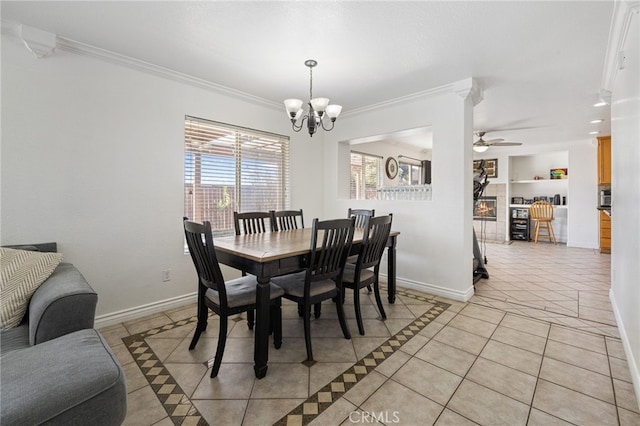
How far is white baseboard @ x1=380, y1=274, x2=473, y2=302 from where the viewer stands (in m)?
3.26

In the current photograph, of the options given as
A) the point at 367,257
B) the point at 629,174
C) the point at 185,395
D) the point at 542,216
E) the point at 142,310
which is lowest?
the point at 185,395

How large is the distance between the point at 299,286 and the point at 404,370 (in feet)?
2.96

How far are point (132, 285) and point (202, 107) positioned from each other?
1.94 metres

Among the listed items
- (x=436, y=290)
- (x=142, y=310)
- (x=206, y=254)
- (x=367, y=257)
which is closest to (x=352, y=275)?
(x=367, y=257)

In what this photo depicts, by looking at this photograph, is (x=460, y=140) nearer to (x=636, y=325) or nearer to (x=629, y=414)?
(x=636, y=325)

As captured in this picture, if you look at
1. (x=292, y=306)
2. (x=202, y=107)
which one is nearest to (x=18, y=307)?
(x=292, y=306)

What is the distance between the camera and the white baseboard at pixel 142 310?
8.45ft

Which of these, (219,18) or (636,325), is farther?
(219,18)

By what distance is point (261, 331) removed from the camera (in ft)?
6.07

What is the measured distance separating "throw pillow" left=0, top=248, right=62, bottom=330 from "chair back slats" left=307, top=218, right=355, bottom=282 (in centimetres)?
157

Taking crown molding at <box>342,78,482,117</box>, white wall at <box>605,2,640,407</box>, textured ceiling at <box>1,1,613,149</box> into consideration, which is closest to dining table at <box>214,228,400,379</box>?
textured ceiling at <box>1,1,613,149</box>

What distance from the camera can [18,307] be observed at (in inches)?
61.4

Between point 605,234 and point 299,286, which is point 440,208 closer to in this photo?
point 299,286

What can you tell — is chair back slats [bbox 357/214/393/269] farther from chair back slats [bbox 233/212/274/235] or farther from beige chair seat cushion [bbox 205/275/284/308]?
chair back slats [bbox 233/212/274/235]
